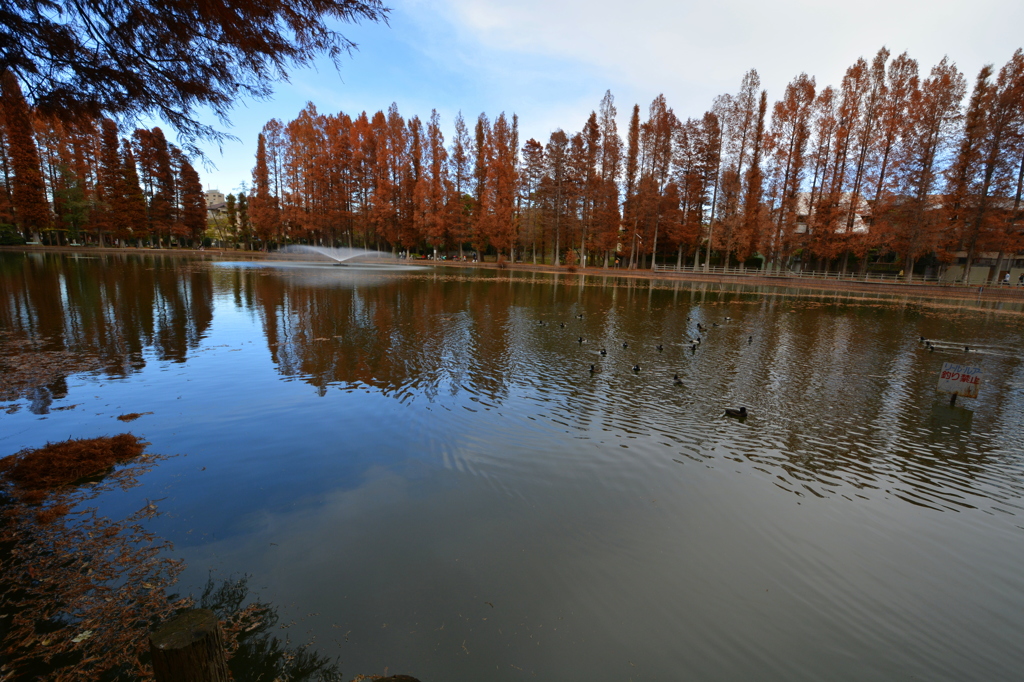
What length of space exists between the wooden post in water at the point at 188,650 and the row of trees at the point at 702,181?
155ft

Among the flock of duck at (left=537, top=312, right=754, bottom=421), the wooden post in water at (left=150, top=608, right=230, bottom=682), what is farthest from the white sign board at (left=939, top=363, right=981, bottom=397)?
the wooden post in water at (left=150, top=608, right=230, bottom=682)

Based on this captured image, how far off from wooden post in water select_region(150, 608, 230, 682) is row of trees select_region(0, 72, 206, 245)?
50.0m

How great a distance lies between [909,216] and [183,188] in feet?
245

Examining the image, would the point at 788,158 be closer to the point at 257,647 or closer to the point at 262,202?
the point at 257,647

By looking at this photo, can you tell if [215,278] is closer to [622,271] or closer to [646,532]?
[646,532]

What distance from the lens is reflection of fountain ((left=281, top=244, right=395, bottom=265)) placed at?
2228 inches

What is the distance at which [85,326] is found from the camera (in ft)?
42.3

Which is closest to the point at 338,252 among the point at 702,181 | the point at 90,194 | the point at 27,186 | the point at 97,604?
the point at 90,194

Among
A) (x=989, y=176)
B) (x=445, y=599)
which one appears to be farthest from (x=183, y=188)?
(x=989, y=176)

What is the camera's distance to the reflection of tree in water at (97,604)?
10.1 ft

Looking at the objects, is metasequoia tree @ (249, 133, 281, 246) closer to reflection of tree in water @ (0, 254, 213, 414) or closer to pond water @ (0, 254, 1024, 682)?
reflection of tree in water @ (0, 254, 213, 414)

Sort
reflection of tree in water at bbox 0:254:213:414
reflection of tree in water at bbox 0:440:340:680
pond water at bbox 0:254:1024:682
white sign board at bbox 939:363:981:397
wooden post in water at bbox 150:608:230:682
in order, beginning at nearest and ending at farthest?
wooden post in water at bbox 150:608:230:682 < reflection of tree in water at bbox 0:440:340:680 < pond water at bbox 0:254:1024:682 < white sign board at bbox 939:363:981:397 < reflection of tree in water at bbox 0:254:213:414

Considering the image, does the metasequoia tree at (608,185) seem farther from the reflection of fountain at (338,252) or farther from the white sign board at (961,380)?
the white sign board at (961,380)

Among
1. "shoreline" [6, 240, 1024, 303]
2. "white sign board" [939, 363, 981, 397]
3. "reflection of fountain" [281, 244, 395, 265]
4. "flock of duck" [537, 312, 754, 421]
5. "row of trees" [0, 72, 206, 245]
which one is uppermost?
"row of trees" [0, 72, 206, 245]
